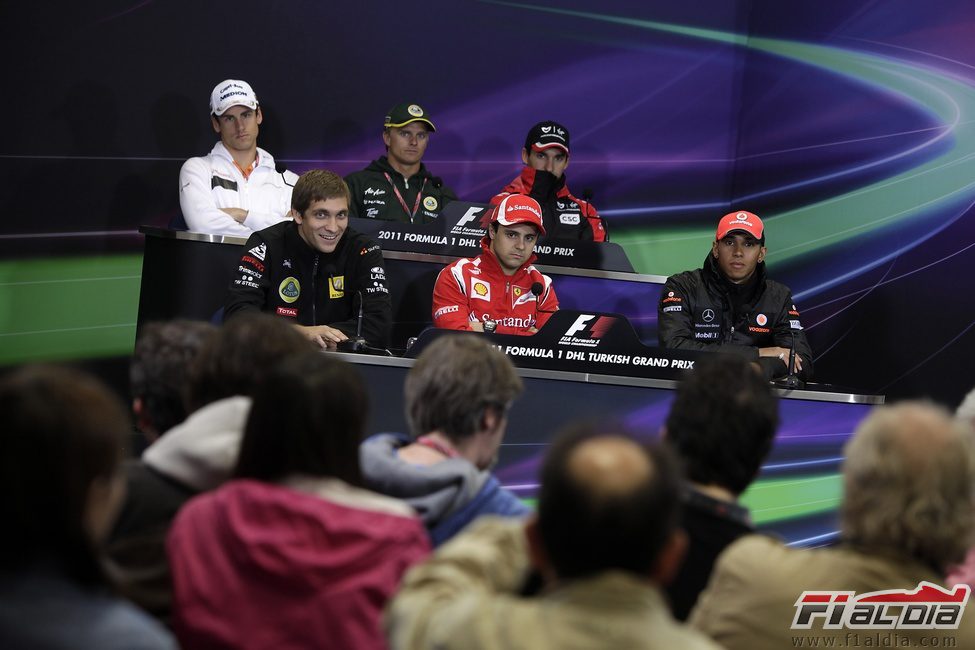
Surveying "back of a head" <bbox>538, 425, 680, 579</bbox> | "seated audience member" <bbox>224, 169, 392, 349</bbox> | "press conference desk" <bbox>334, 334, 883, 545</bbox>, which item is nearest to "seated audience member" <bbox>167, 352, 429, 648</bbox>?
"back of a head" <bbox>538, 425, 680, 579</bbox>

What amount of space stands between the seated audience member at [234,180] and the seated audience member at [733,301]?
1996 mm

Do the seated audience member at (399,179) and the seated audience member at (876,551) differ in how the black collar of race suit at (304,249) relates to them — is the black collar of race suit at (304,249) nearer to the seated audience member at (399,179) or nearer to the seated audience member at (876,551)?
the seated audience member at (399,179)

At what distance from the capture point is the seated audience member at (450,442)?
1911 millimetres

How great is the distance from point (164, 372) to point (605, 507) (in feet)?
3.59

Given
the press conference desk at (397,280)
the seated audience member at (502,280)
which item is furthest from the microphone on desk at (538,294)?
the press conference desk at (397,280)

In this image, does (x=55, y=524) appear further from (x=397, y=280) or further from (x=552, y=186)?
(x=552, y=186)

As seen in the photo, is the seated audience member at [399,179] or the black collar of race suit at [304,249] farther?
the seated audience member at [399,179]

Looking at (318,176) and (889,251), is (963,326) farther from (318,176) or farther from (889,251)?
(318,176)

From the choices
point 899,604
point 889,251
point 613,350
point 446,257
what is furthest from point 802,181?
point 899,604

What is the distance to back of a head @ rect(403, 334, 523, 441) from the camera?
81.5 inches

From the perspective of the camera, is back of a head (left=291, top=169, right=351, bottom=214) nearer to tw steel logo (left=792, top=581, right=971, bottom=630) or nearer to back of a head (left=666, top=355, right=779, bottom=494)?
back of a head (left=666, top=355, right=779, bottom=494)

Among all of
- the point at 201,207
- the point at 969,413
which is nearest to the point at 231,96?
the point at 201,207

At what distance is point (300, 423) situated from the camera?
5.30ft

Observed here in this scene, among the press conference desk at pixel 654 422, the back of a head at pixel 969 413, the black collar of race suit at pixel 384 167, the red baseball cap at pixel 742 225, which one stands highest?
the black collar of race suit at pixel 384 167
